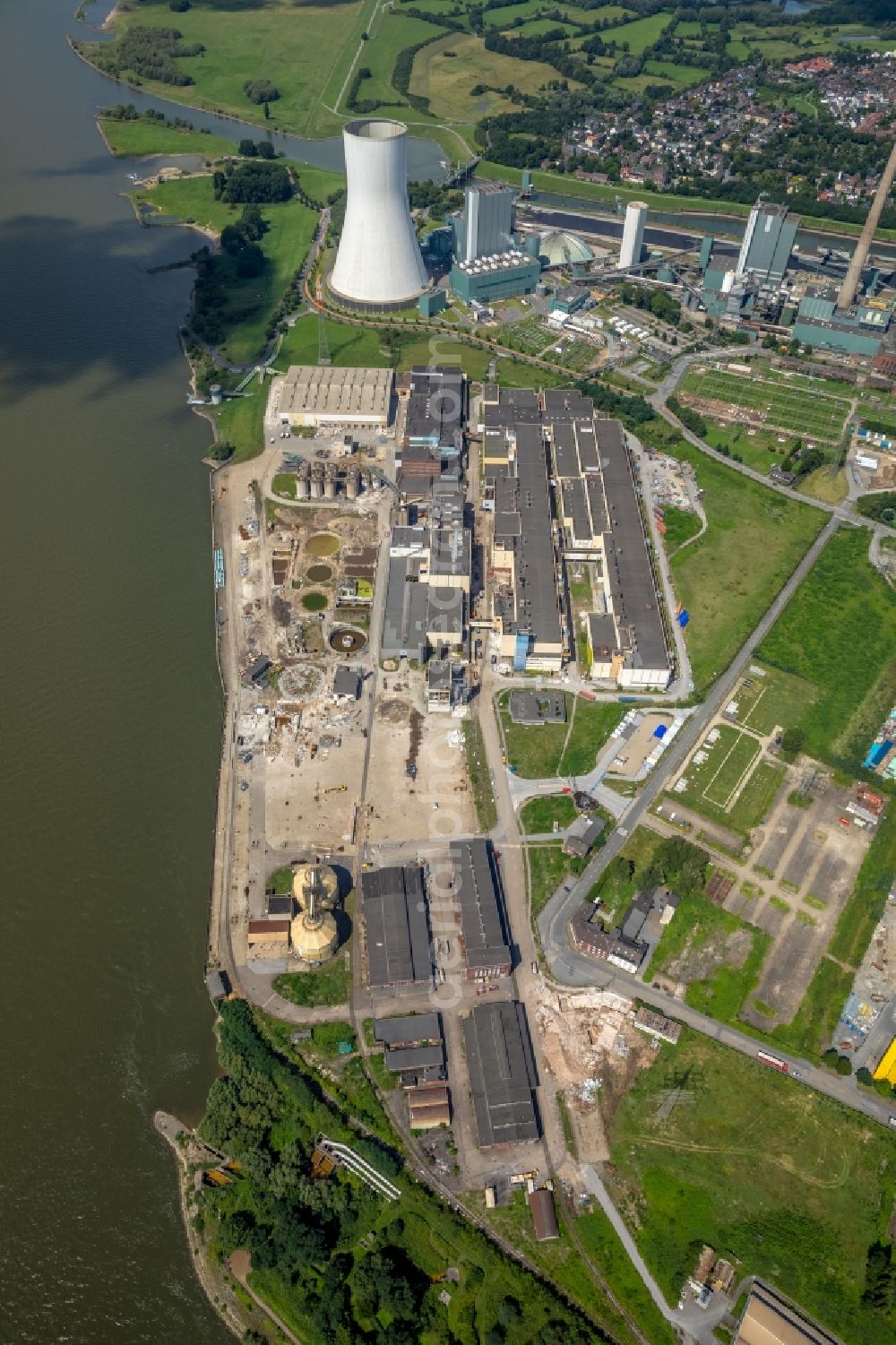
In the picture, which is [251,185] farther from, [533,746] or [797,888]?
[797,888]

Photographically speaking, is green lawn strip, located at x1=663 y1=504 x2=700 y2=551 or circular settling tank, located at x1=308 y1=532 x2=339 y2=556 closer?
circular settling tank, located at x1=308 y1=532 x2=339 y2=556

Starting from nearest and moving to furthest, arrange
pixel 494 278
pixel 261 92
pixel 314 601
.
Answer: pixel 314 601 < pixel 494 278 < pixel 261 92

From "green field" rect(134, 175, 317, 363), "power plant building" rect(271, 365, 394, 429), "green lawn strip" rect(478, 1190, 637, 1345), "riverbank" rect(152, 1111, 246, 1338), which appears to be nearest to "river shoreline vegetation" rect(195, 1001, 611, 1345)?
"riverbank" rect(152, 1111, 246, 1338)

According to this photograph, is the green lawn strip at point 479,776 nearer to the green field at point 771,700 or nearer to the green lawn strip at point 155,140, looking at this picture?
the green field at point 771,700

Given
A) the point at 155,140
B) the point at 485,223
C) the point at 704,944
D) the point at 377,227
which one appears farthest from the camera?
the point at 155,140

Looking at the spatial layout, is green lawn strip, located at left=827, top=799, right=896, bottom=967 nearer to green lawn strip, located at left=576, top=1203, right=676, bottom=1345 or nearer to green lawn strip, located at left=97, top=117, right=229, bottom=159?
green lawn strip, located at left=576, top=1203, right=676, bottom=1345

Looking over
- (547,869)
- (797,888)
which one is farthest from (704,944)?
(547,869)

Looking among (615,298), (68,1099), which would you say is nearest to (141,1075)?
(68,1099)
